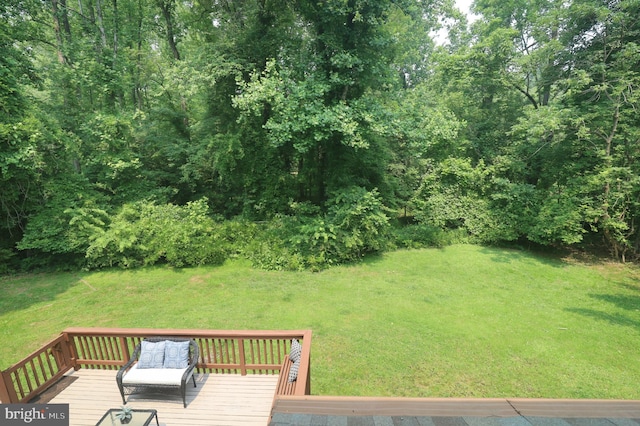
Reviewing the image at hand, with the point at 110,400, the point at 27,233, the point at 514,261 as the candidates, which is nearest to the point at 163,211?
the point at 27,233

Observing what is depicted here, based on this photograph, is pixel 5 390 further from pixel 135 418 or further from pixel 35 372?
pixel 135 418

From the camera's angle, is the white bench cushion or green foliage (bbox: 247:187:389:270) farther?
green foliage (bbox: 247:187:389:270)

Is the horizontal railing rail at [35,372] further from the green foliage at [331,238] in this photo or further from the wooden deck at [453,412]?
the green foliage at [331,238]

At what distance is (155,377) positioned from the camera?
4246 millimetres

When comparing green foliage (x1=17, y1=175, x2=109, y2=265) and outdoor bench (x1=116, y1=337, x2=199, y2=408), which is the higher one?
green foliage (x1=17, y1=175, x2=109, y2=265)

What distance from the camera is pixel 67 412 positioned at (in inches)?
155

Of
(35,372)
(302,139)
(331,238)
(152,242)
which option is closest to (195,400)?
(35,372)

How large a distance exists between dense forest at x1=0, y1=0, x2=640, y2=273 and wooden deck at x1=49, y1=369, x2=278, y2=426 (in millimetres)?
5816

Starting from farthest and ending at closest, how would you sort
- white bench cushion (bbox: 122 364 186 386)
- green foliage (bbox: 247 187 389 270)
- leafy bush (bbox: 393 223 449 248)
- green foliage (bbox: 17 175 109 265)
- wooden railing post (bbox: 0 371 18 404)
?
leafy bush (bbox: 393 223 449 248)
green foliage (bbox: 247 187 389 270)
green foliage (bbox: 17 175 109 265)
white bench cushion (bbox: 122 364 186 386)
wooden railing post (bbox: 0 371 18 404)

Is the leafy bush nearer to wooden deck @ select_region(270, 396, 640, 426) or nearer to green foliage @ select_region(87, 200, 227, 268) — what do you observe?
green foliage @ select_region(87, 200, 227, 268)

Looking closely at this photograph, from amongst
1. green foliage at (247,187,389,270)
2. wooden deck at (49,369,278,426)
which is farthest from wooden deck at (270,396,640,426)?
green foliage at (247,187,389,270)

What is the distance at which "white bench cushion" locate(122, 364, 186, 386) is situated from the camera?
13.7 feet

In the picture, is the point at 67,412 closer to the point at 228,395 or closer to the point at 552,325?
the point at 228,395

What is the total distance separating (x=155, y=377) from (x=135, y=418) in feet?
1.90
